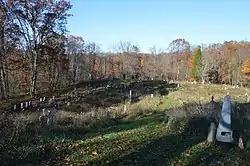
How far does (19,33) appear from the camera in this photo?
3725 cm

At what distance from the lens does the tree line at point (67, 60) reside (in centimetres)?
3684

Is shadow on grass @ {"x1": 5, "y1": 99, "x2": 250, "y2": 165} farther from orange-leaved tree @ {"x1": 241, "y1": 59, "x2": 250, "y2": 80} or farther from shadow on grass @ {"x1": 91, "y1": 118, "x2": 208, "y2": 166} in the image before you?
orange-leaved tree @ {"x1": 241, "y1": 59, "x2": 250, "y2": 80}

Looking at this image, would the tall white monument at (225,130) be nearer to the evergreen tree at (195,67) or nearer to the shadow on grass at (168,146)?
the shadow on grass at (168,146)

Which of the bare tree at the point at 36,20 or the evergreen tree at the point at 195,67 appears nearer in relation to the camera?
the bare tree at the point at 36,20

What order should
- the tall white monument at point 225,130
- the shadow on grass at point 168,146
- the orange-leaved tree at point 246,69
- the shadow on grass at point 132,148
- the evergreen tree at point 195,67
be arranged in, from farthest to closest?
the evergreen tree at point 195,67, the orange-leaved tree at point 246,69, the tall white monument at point 225,130, the shadow on grass at point 132,148, the shadow on grass at point 168,146

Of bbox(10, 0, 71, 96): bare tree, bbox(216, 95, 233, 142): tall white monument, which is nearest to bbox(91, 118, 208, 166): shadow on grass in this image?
bbox(216, 95, 233, 142): tall white monument

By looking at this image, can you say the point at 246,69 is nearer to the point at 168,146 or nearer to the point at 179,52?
the point at 179,52

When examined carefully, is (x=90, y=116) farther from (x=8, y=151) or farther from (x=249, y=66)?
(x=249, y=66)

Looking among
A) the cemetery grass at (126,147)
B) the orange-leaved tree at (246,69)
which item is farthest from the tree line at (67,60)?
the cemetery grass at (126,147)

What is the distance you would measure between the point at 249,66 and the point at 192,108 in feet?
187

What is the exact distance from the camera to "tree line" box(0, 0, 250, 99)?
121 ft

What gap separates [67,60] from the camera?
152 feet

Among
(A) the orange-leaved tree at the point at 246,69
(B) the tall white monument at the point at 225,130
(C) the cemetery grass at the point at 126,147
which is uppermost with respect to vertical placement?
(A) the orange-leaved tree at the point at 246,69

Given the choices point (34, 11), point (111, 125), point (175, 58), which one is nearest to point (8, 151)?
point (111, 125)
